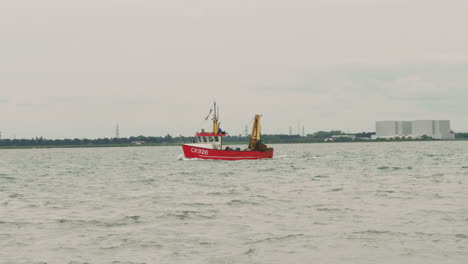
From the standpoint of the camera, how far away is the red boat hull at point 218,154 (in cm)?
7925

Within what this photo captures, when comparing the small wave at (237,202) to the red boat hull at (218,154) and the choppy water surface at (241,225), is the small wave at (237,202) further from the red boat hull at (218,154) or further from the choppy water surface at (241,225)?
the red boat hull at (218,154)

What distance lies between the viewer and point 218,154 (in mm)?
79875

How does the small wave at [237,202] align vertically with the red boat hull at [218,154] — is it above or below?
below

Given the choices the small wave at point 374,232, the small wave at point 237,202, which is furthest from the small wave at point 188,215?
the small wave at point 374,232

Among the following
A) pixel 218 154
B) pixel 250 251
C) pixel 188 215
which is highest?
pixel 218 154

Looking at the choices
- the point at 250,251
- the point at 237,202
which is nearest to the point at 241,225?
the point at 250,251

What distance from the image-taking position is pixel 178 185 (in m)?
43.2

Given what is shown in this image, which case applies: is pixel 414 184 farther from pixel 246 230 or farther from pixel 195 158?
pixel 195 158

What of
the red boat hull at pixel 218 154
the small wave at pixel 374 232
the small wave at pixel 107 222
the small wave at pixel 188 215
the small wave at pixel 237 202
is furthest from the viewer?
the red boat hull at pixel 218 154

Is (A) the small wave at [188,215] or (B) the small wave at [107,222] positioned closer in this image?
(B) the small wave at [107,222]

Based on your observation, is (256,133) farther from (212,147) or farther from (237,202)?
(237,202)

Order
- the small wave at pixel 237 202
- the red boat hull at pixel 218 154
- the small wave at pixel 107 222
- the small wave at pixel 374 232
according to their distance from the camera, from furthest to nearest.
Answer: the red boat hull at pixel 218 154, the small wave at pixel 237 202, the small wave at pixel 107 222, the small wave at pixel 374 232

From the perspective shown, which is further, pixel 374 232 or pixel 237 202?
pixel 237 202

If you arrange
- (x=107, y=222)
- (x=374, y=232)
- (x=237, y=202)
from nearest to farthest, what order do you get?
(x=374, y=232)
(x=107, y=222)
(x=237, y=202)
